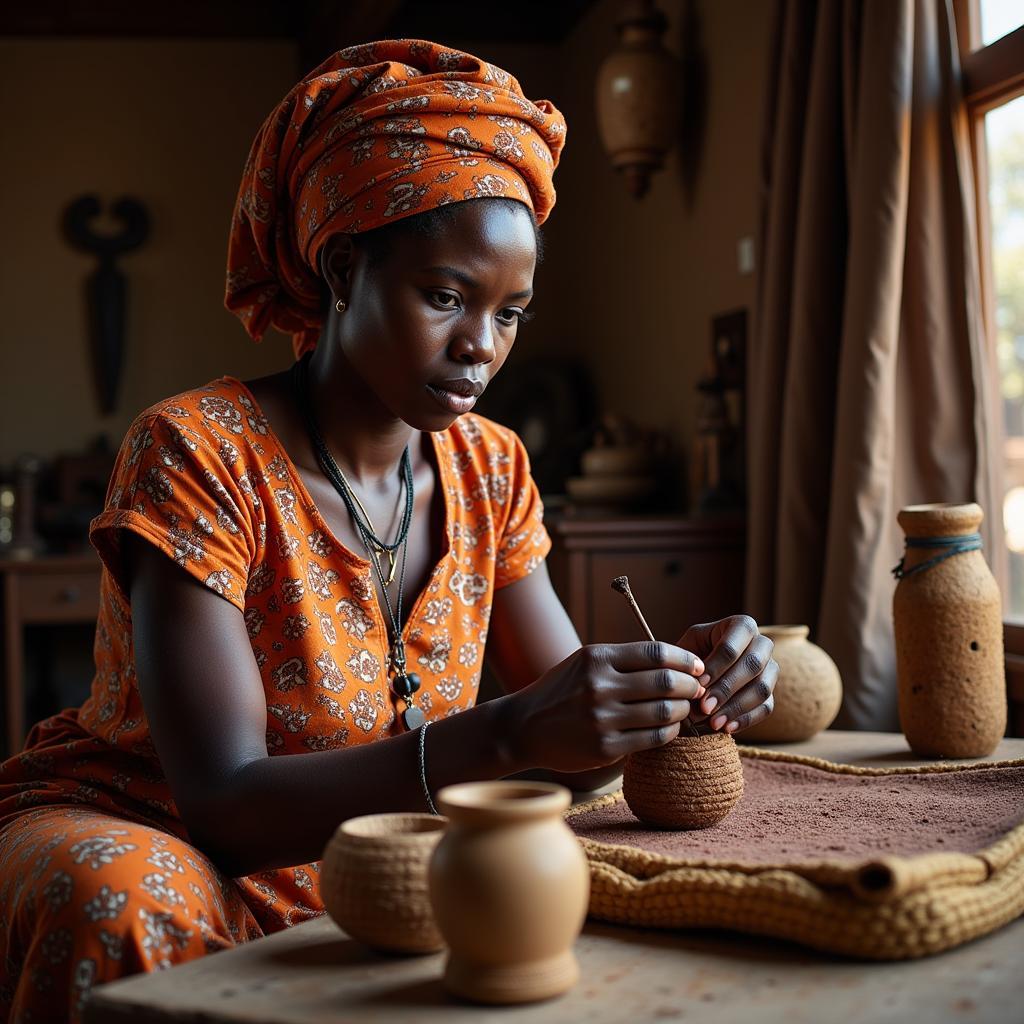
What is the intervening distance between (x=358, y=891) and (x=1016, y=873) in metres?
0.54

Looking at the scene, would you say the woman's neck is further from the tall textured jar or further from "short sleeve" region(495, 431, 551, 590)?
the tall textured jar

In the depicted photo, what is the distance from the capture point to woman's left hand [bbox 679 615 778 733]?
1.29 meters

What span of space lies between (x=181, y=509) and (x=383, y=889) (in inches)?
21.3

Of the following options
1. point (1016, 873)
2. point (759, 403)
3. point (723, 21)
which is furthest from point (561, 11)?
point (1016, 873)

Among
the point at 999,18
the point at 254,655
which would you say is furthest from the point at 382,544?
the point at 999,18

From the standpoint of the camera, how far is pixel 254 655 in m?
1.42

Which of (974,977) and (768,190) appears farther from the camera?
(768,190)

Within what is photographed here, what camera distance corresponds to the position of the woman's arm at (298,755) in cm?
115

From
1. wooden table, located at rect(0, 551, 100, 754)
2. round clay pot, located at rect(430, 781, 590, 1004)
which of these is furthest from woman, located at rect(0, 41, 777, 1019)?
wooden table, located at rect(0, 551, 100, 754)

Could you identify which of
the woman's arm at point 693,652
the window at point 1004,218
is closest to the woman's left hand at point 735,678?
the woman's arm at point 693,652

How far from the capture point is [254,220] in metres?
1.60

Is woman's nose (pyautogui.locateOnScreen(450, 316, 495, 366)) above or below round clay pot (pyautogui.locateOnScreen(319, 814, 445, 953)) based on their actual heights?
above

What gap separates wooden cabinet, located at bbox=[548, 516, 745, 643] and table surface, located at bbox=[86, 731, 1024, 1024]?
81.9 inches

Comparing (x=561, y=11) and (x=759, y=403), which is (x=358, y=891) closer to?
(x=759, y=403)
